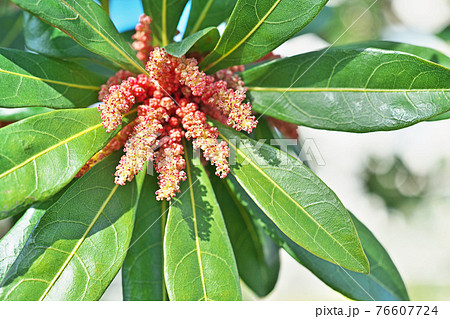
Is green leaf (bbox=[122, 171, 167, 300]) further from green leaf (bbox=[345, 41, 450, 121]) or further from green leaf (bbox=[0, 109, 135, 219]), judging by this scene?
green leaf (bbox=[345, 41, 450, 121])

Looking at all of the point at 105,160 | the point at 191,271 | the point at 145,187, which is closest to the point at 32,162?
the point at 105,160

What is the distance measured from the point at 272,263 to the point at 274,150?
33.3 inches

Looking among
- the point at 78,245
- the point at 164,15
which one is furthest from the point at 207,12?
the point at 78,245

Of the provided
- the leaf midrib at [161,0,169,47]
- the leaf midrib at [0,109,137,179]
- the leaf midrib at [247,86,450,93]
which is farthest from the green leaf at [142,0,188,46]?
the leaf midrib at [0,109,137,179]

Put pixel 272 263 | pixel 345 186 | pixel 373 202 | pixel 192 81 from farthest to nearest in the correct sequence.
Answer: pixel 373 202, pixel 345 186, pixel 272 263, pixel 192 81

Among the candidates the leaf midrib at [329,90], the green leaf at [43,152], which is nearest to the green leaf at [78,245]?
the green leaf at [43,152]

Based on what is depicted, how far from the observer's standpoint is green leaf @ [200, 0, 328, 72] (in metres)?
0.89

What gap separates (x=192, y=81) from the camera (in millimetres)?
943

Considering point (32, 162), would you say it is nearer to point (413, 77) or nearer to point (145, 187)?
point (145, 187)

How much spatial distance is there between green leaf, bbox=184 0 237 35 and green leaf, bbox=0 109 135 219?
0.50 metres

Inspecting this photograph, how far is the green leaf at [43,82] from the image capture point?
0.95 meters

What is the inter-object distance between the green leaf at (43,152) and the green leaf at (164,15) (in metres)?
0.40

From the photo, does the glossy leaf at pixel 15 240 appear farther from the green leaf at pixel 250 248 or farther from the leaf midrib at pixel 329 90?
the leaf midrib at pixel 329 90

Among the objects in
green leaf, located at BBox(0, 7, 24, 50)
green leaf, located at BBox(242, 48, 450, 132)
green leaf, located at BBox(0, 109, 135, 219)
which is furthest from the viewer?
green leaf, located at BBox(0, 7, 24, 50)
